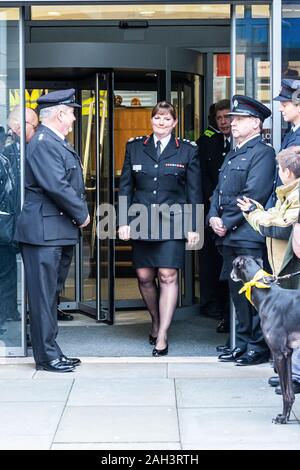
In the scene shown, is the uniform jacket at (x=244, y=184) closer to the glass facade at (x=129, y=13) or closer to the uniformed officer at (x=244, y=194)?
the uniformed officer at (x=244, y=194)

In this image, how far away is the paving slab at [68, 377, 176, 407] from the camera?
6.36 m

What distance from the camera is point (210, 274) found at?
937 centimetres

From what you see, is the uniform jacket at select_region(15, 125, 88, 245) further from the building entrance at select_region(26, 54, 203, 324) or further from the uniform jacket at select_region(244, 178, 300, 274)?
the building entrance at select_region(26, 54, 203, 324)

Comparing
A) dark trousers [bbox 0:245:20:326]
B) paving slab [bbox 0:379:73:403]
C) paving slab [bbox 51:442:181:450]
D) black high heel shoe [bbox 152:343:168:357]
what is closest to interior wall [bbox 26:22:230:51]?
dark trousers [bbox 0:245:20:326]

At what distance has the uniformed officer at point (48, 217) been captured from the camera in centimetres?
705

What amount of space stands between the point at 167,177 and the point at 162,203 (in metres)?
0.20

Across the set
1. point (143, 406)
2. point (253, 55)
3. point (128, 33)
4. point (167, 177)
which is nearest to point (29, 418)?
point (143, 406)

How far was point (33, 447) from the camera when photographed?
533 cm

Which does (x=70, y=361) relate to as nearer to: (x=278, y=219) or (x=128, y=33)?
(x=278, y=219)

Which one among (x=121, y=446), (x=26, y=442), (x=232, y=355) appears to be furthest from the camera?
(x=232, y=355)

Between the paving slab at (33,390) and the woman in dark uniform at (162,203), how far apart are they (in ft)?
3.75

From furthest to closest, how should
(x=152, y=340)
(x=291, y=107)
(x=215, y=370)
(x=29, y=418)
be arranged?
1. (x=152, y=340)
2. (x=215, y=370)
3. (x=291, y=107)
4. (x=29, y=418)

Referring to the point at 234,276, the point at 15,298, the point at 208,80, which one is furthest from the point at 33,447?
the point at 208,80

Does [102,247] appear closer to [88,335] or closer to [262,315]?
[88,335]
